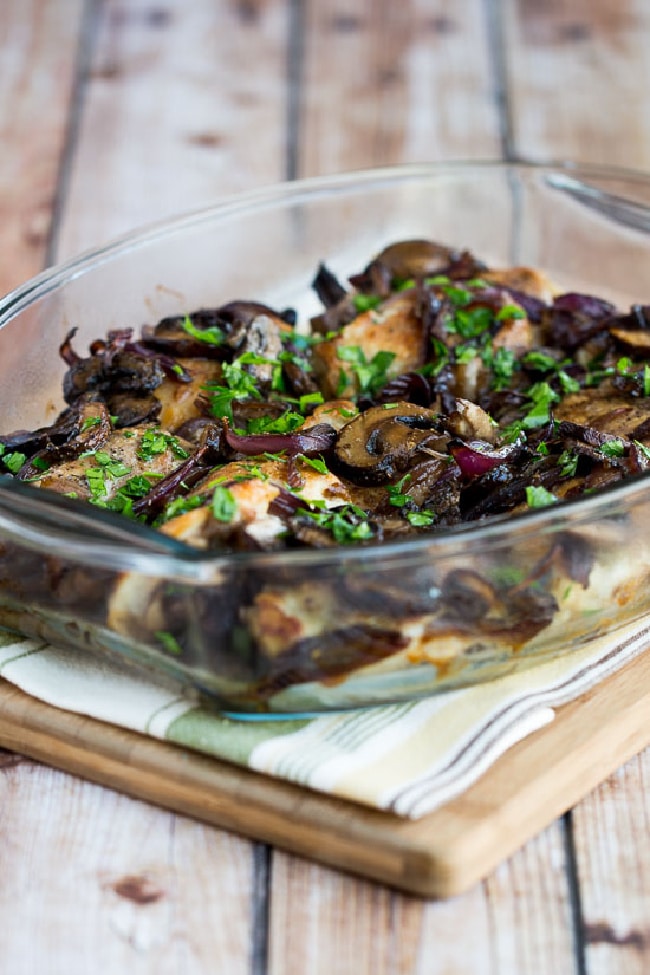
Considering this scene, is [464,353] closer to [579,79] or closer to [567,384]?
[567,384]

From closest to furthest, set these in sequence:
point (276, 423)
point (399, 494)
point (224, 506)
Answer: point (224, 506) < point (399, 494) < point (276, 423)

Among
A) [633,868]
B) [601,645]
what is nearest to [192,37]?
[601,645]

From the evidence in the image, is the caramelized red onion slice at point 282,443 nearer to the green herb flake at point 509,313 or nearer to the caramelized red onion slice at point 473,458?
the caramelized red onion slice at point 473,458

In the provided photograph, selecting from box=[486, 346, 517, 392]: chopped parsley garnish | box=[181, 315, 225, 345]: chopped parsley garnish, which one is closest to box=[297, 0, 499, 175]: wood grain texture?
box=[181, 315, 225, 345]: chopped parsley garnish

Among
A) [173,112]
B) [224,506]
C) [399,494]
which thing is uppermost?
[173,112]

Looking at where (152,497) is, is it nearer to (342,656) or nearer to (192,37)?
(342,656)

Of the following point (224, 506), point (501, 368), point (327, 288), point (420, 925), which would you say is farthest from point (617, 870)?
point (327, 288)
